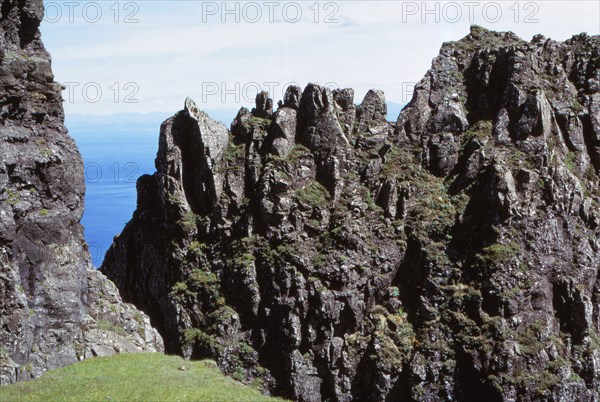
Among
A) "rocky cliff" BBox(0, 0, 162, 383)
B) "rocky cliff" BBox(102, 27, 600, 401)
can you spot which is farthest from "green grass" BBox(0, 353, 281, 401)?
"rocky cliff" BBox(102, 27, 600, 401)

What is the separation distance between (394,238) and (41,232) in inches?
1473

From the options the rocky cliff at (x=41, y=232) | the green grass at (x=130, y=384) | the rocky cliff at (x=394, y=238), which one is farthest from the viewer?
the rocky cliff at (x=394, y=238)

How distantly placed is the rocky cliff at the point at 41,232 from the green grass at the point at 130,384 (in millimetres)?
2460

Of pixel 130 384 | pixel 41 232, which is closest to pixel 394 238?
pixel 41 232

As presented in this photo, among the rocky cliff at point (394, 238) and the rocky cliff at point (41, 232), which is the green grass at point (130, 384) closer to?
the rocky cliff at point (41, 232)

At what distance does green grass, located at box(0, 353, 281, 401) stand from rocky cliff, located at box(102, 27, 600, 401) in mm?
24423

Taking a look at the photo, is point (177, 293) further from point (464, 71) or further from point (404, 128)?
point (464, 71)

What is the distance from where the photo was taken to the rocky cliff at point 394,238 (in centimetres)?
6200

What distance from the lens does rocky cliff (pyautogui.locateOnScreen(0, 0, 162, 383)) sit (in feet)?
126

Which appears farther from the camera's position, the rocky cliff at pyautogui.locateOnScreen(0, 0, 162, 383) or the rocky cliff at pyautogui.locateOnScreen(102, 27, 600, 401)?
the rocky cliff at pyautogui.locateOnScreen(102, 27, 600, 401)

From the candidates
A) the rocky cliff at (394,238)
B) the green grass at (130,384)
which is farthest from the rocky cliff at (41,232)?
the rocky cliff at (394,238)

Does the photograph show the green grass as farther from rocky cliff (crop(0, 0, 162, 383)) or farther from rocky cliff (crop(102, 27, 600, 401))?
rocky cliff (crop(102, 27, 600, 401))

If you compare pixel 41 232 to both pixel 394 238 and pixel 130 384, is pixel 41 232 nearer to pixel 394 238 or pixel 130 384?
pixel 130 384

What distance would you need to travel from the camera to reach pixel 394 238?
69.1 metres
